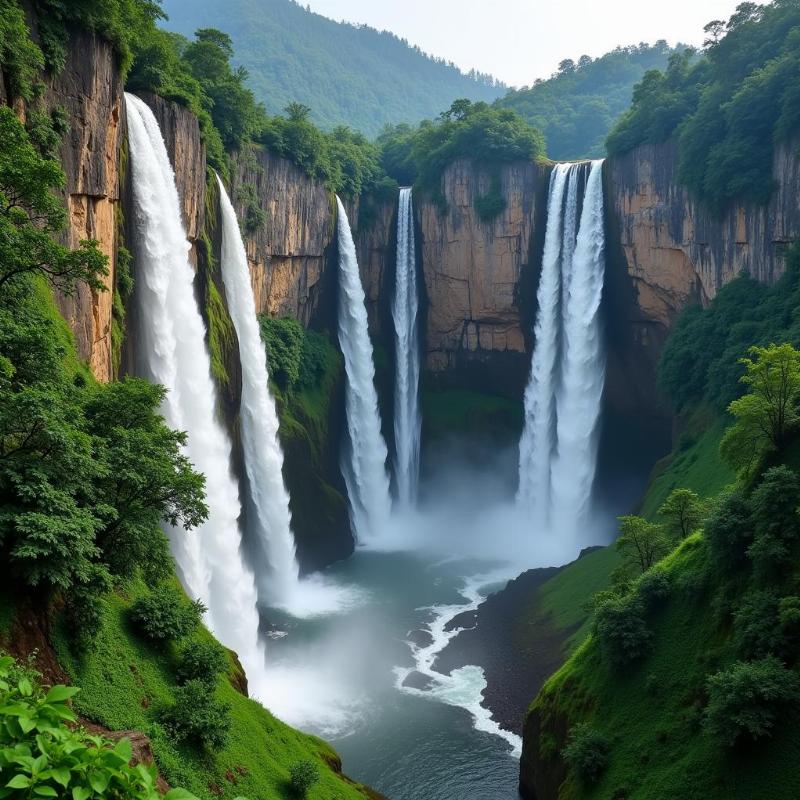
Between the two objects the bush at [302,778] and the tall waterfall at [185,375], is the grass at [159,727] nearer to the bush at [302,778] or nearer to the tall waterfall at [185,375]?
the bush at [302,778]

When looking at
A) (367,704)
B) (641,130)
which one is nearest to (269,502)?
(367,704)

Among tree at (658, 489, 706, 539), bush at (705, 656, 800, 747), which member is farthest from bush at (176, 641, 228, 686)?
tree at (658, 489, 706, 539)

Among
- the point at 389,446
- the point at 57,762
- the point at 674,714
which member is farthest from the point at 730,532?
the point at 389,446

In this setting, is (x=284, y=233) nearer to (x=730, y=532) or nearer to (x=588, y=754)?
(x=730, y=532)

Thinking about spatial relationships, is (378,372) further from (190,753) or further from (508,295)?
(190,753)

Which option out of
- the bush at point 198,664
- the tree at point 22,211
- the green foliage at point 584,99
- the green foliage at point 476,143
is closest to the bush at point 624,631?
the bush at point 198,664
